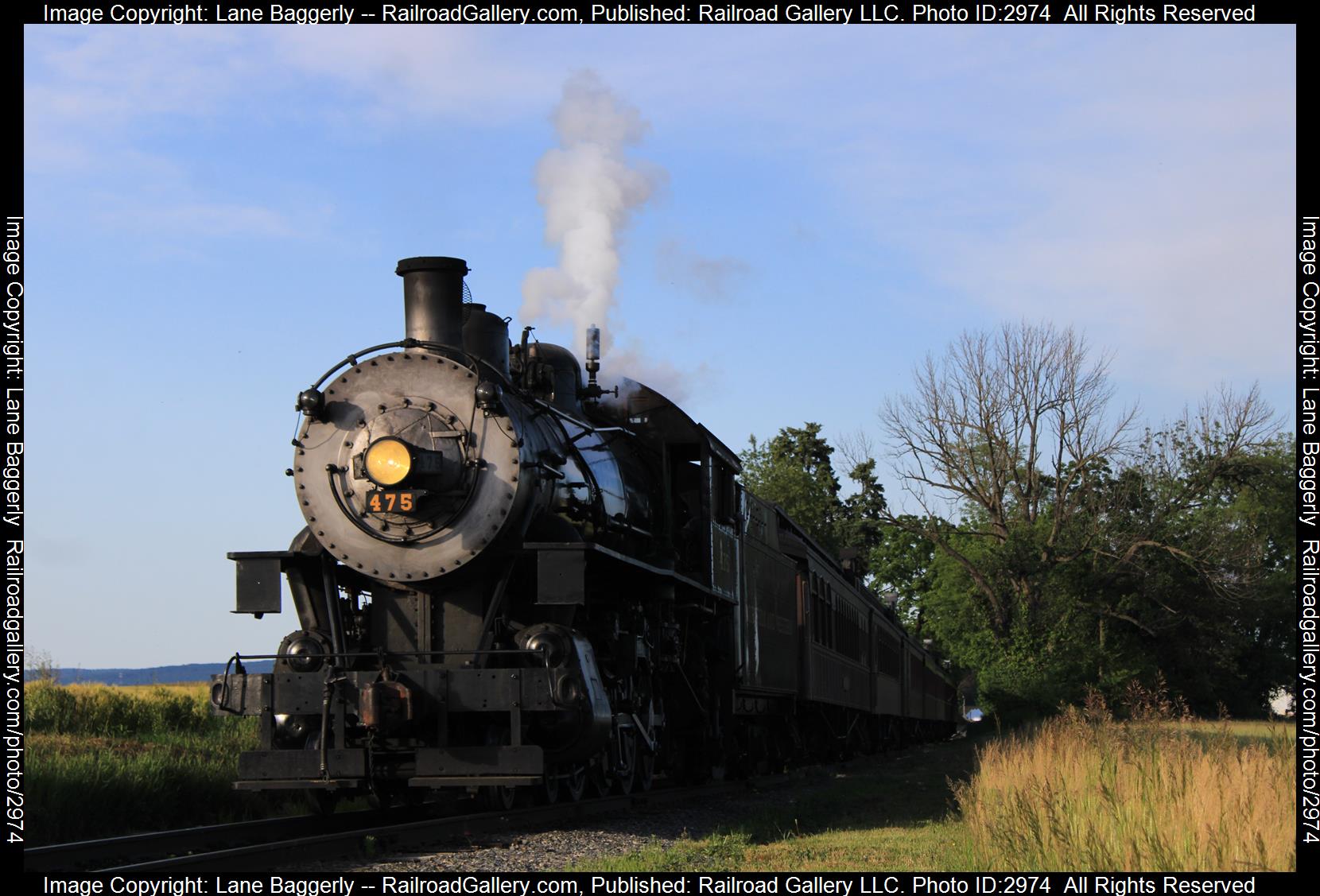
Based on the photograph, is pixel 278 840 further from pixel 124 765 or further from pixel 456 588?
pixel 124 765

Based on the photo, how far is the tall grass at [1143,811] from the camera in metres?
6.16

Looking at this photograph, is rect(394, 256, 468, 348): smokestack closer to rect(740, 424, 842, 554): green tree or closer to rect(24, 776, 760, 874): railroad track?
rect(24, 776, 760, 874): railroad track

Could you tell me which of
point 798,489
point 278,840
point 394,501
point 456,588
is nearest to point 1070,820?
point 456,588

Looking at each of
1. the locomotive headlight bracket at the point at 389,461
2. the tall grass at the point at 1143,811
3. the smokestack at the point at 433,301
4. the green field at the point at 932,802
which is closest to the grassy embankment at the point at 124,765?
the green field at the point at 932,802

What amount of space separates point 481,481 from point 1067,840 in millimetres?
4388

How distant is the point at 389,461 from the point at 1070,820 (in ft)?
15.5

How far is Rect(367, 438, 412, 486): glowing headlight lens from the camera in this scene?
29.7ft

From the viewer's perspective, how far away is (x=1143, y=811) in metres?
7.01

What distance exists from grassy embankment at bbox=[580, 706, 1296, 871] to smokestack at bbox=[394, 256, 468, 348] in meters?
3.94

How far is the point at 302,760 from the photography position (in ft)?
28.6

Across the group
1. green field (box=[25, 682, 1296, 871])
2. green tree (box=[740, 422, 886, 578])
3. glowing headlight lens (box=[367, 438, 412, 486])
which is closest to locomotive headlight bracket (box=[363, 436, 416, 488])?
glowing headlight lens (box=[367, 438, 412, 486])
